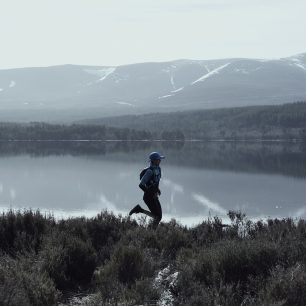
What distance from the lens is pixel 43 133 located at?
131 m

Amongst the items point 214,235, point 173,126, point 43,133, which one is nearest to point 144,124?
point 173,126

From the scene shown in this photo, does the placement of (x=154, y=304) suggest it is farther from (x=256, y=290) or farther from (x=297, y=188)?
(x=297, y=188)

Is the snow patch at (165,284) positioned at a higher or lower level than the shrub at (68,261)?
lower

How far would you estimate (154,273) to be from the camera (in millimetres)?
7883

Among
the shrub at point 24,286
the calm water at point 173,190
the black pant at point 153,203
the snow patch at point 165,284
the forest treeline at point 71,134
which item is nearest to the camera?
the shrub at point 24,286

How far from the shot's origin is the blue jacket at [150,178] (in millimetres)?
11906

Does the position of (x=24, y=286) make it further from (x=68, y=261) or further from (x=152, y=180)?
(x=152, y=180)

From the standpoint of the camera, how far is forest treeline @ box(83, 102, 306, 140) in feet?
437

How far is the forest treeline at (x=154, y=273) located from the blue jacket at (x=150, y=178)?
2210 millimetres

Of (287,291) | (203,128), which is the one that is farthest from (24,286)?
(203,128)

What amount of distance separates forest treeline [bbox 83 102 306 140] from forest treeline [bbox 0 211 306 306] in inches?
4665

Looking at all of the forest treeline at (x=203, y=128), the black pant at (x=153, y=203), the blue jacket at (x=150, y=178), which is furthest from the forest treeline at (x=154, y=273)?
the forest treeline at (x=203, y=128)

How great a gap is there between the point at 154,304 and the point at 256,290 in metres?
1.24

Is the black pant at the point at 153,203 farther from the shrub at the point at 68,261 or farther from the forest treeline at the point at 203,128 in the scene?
the forest treeline at the point at 203,128
